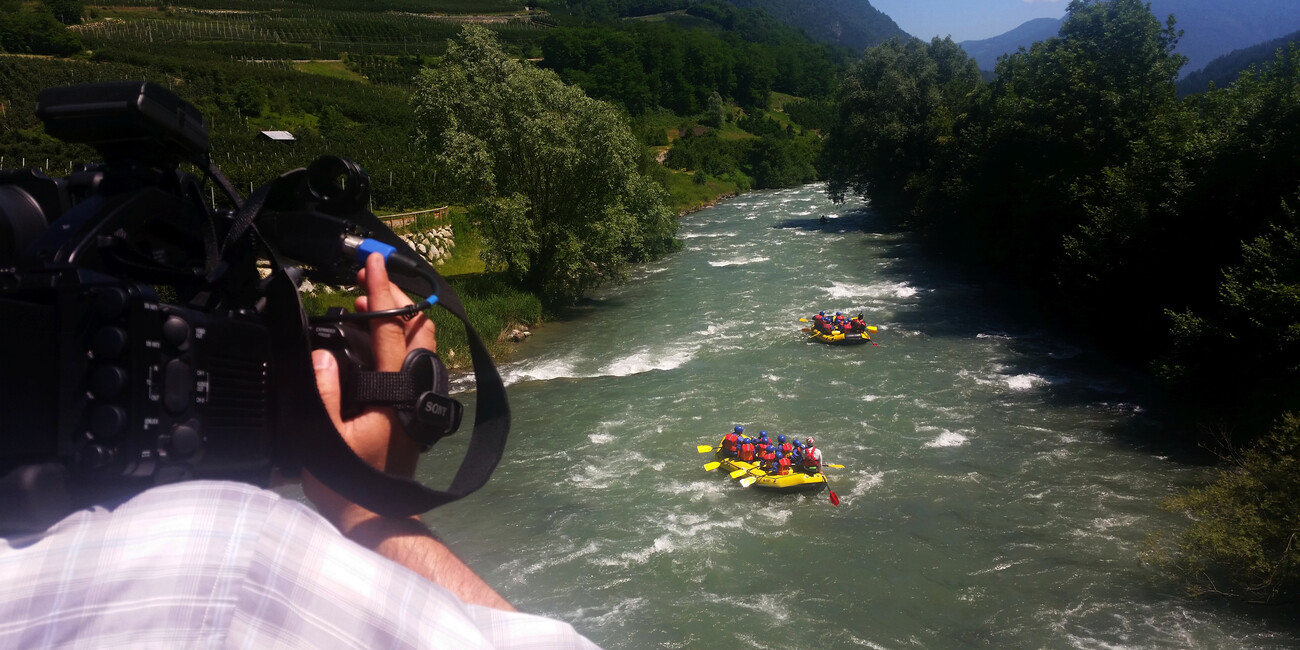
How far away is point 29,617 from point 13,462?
0.16 m

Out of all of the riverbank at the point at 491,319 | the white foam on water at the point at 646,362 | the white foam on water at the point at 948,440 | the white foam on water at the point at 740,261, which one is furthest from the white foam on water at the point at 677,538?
the white foam on water at the point at 740,261

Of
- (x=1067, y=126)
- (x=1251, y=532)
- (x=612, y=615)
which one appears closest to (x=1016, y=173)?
(x=1067, y=126)

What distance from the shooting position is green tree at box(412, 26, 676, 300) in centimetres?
2005

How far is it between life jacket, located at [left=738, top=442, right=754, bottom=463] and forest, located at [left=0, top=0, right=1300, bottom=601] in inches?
188

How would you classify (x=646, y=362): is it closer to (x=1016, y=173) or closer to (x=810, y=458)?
(x=810, y=458)

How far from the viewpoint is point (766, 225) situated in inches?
1363

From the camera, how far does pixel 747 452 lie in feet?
37.9

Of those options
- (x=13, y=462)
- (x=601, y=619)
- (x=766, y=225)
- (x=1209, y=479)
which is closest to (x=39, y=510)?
(x=13, y=462)

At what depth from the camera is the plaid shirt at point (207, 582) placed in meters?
0.74

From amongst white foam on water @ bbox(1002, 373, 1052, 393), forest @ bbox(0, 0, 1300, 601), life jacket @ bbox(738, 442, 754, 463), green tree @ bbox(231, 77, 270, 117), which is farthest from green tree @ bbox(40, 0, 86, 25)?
white foam on water @ bbox(1002, 373, 1052, 393)

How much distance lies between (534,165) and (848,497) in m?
12.7

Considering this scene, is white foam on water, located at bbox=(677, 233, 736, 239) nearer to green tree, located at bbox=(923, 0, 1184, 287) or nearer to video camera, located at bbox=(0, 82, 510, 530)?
green tree, located at bbox=(923, 0, 1184, 287)

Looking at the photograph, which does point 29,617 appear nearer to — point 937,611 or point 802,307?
point 937,611

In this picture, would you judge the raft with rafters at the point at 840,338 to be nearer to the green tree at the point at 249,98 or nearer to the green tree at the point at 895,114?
the green tree at the point at 895,114
